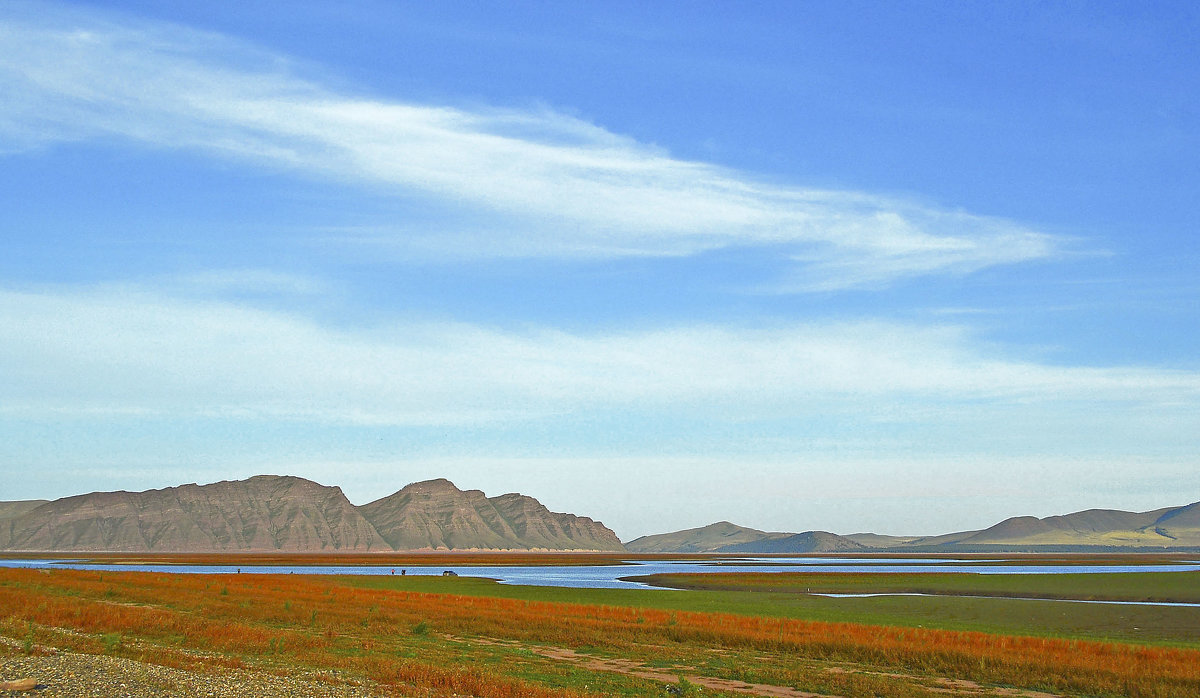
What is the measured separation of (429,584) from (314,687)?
6366 centimetres

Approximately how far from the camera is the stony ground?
21328mm

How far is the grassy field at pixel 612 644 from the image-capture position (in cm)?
2697

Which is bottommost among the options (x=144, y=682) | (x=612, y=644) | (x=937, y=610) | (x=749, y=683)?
(x=937, y=610)

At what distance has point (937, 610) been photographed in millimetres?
57500

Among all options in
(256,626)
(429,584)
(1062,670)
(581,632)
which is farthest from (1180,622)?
(429,584)

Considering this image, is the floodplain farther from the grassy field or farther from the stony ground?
the stony ground

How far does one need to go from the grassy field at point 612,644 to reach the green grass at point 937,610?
311 mm

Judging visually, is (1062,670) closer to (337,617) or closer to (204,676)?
(204,676)

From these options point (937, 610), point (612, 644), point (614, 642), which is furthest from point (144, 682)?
point (937, 610)

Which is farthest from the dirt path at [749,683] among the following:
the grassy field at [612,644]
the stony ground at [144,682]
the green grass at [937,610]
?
the green grass at [937,610]

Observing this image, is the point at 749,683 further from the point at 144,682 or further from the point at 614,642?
the point at 144,682

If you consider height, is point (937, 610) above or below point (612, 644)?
below

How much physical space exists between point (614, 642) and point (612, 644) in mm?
387

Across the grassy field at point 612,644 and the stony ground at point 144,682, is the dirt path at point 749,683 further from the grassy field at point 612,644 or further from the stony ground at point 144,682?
the stony ground at point 144,682
